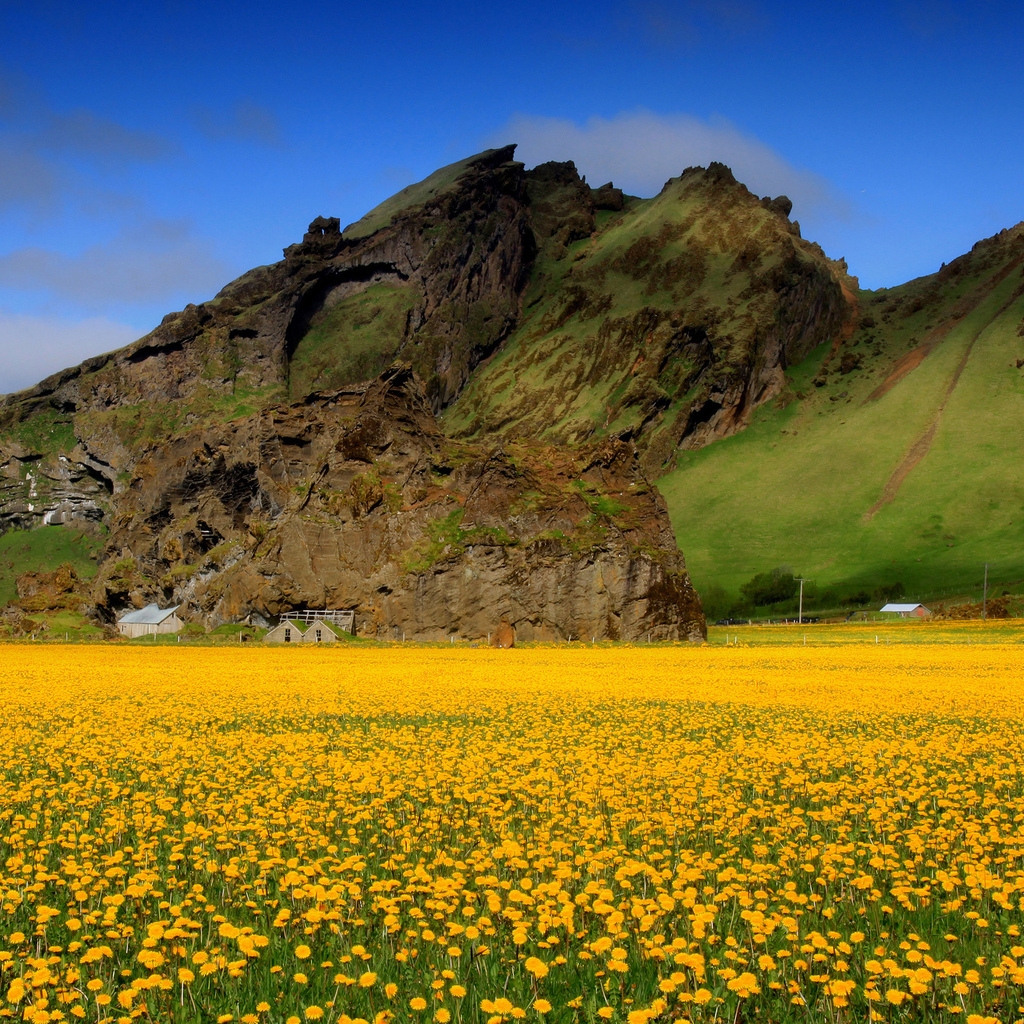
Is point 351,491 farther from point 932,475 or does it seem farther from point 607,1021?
point 932,475

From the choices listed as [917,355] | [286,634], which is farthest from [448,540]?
[917,355]

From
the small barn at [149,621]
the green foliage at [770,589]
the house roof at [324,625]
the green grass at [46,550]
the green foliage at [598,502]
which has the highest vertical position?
the green foliage at [598,502]

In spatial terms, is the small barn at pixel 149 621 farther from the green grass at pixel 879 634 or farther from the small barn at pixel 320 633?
the green grass at pixel 879 634

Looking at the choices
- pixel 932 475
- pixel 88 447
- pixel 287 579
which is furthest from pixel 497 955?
pixel 88 447

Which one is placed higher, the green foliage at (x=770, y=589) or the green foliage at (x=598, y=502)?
the green foliage at (x=598, y=502)

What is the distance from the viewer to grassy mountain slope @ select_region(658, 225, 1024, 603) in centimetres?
14050

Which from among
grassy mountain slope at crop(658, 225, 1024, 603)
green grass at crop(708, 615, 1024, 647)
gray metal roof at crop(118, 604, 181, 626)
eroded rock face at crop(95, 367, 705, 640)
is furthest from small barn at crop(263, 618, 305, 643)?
grassy mountain slope at crop(658, 225, 1024, 603)

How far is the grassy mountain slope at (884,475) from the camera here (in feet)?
461

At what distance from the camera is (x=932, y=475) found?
6107 inches

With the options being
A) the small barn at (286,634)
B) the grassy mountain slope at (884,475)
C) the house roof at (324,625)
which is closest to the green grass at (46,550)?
the small barn at (286,634)

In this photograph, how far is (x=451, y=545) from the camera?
253 ft

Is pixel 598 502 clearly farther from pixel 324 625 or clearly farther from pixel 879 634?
pixel 879 634

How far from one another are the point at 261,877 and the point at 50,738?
12.0m

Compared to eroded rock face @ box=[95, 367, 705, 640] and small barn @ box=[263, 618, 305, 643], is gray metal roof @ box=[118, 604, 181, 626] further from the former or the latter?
small barn @ box=[263, 618, 305, 643]
